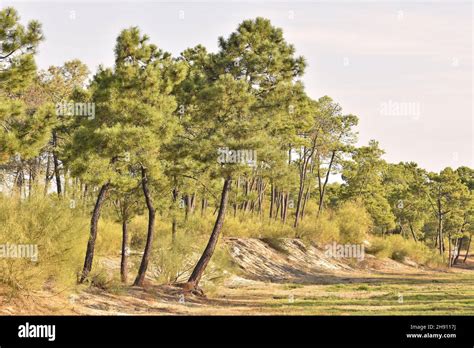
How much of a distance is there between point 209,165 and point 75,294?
780 cm

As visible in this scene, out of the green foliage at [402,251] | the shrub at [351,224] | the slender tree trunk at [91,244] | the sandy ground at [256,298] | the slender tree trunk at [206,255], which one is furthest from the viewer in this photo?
the green foliage at [402,251]

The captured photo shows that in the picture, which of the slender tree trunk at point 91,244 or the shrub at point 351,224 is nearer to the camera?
the slender tree trunk at point 91,244

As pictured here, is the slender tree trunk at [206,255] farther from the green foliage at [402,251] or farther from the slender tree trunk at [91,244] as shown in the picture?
the green foliage at [402,251]

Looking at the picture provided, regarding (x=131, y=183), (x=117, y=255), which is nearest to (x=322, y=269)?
(x=117, y=255)

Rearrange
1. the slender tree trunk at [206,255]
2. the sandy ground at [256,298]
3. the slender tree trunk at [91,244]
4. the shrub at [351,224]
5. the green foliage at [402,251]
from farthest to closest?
the green foliage at [402,251]
the shrub at [351,224]
the slender tree trunk at [206,255]
the slender tree trunk at [91,244]
the sandy ground at [256,298]

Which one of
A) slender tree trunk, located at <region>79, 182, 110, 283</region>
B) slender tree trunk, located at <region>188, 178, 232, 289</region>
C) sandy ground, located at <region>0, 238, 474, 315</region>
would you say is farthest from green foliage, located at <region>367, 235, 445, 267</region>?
slender tree trunk, located at <region>79, 182, 110, 283</region>

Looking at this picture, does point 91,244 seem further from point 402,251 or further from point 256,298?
point 402,251

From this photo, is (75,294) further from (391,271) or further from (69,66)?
(391,271)

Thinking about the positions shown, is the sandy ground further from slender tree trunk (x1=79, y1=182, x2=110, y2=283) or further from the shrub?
the shrub

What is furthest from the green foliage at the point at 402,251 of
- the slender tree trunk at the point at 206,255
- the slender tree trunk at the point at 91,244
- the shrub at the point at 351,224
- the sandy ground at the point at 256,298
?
the slender tree trunk at the point at 91,244

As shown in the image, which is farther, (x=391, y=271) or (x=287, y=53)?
(x=391, y=271)

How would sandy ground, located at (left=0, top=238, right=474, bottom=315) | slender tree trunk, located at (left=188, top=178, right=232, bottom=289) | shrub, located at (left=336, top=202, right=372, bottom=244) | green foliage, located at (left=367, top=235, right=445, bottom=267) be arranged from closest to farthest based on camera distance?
1. sandy ground, located at (left=0, top=238, right=474, bottom=315)
2. slender tree trunk, located at (left=188, top=178, right=232, bottom=289)
3. shrub, located at (left=336, top=202, right=372, bottom=244)
4. green foliage, located at (left=367, top=235, right=445, bottom=267)

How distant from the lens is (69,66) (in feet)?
135

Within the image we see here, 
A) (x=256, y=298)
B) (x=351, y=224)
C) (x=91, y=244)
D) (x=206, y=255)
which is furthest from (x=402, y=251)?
(x=91, y=244)
